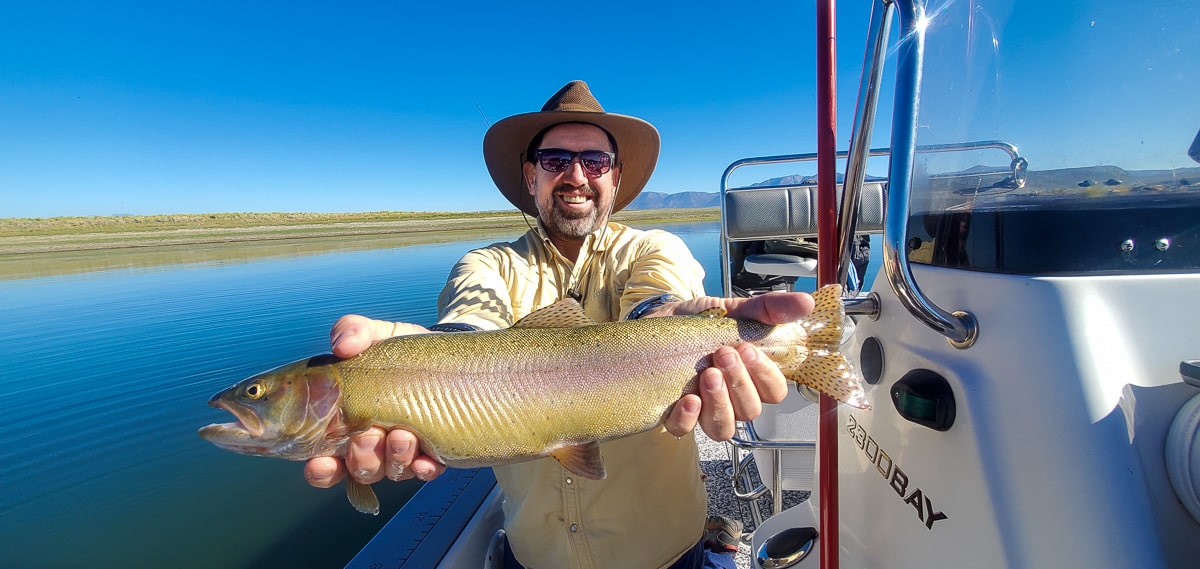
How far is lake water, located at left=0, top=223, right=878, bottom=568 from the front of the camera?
501 centimetres

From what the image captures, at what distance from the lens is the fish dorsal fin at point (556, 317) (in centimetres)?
228

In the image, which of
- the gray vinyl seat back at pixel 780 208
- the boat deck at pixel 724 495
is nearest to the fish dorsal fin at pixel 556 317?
the boat deck at pixel 724 495

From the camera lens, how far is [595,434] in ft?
6.75

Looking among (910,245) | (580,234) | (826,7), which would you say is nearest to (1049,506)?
(910,245)

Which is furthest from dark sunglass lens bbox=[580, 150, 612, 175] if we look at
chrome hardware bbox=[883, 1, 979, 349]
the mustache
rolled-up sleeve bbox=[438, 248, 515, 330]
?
chrome hardware bbox=[883, 1, 979, 349]

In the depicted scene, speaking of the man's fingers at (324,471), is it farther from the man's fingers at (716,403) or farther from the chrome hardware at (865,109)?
the chrome hardware at (865,109)

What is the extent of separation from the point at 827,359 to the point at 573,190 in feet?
5.71

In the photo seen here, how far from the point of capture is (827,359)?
209cm

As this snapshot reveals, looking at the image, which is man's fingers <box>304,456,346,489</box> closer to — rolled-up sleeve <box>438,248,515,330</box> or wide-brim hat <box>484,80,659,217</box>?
rolled-up sleeve <box>438,248,515,330</box>

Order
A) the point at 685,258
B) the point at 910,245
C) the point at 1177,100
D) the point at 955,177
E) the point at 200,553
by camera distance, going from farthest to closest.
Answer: the point at 200,553 < the point at 685,258 < the point at 910,245 < the point at 955,177 < the point at 1177,100

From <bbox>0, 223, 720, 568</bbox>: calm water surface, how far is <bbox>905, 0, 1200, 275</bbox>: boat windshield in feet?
19.1

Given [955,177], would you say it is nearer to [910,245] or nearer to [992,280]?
[910,245]

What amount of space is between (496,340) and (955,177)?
1.93 meters

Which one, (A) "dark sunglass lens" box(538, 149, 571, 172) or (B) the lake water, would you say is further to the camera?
(B) the lake water
